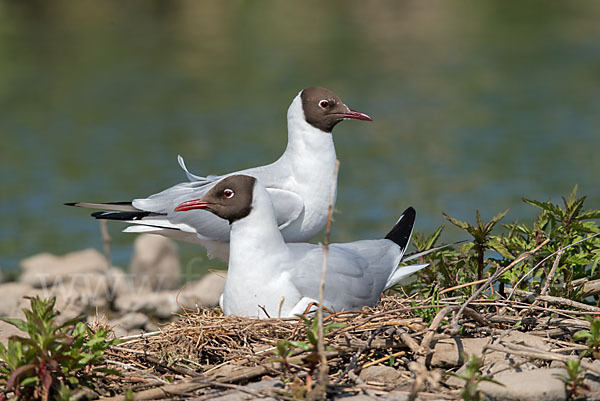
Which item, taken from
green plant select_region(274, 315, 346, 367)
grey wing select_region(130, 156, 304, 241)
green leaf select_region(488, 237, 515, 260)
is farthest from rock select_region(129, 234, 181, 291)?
green plant select_region(274, 315, 346, 367)

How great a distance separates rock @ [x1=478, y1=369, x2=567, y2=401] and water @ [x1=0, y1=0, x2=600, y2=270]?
5.22 meters

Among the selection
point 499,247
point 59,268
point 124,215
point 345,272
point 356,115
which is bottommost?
point 59,268

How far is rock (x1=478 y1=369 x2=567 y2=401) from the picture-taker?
378 cm

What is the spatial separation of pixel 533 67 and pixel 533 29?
185 inches

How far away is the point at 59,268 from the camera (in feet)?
32.9

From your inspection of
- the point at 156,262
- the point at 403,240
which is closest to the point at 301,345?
the point at 403,240

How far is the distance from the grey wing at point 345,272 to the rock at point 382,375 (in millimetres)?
740

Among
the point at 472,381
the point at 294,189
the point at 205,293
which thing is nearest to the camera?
the point at 472,381

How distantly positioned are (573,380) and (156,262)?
716 centimetres

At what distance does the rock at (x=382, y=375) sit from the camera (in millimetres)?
4250

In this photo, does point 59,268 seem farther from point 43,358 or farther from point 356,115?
point 43,358

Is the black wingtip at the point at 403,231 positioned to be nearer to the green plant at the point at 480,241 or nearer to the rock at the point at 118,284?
the green plant at the point at 480,241

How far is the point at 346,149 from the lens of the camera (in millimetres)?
15992

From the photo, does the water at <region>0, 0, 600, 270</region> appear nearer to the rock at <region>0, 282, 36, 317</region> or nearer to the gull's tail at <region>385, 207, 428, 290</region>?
the rock at <region>0, 282, 36, 317</region>
